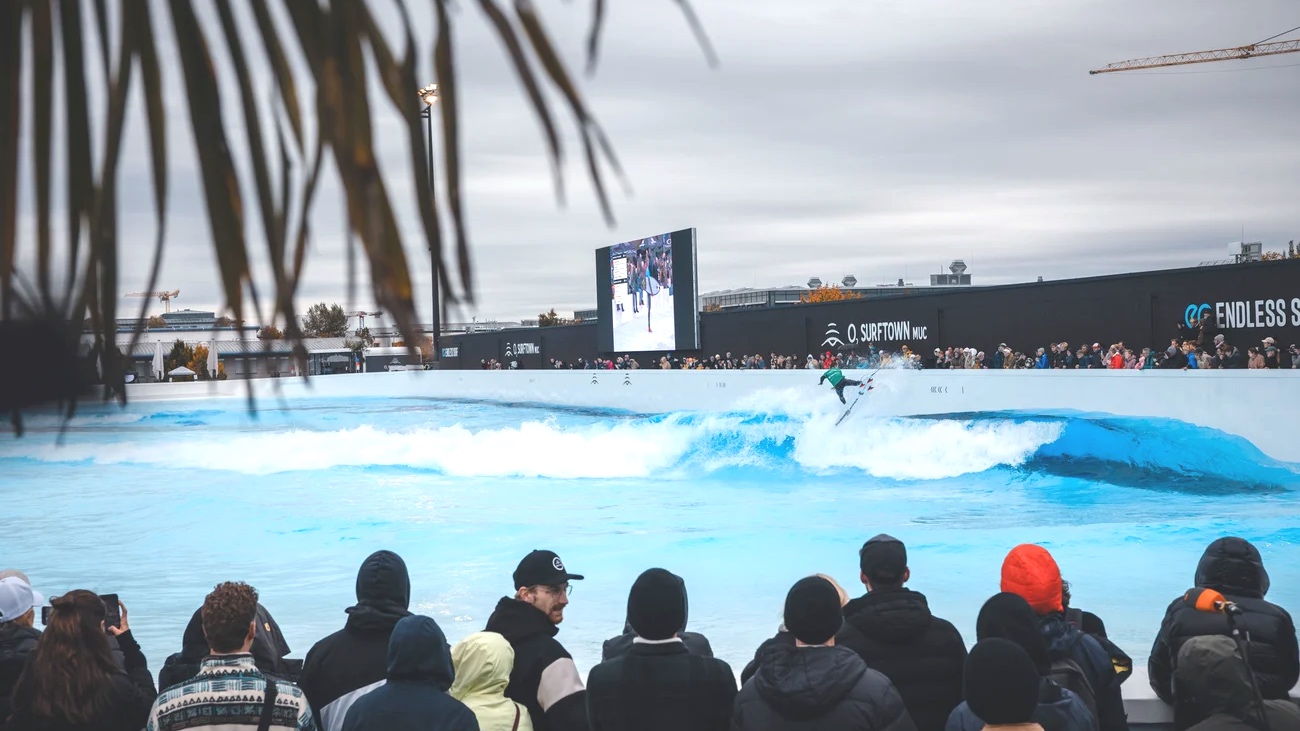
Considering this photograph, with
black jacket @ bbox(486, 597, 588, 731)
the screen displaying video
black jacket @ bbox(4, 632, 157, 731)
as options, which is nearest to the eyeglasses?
black jacket @ bbox(486, 597, 588, 731)

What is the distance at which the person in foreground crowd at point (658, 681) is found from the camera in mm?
3340

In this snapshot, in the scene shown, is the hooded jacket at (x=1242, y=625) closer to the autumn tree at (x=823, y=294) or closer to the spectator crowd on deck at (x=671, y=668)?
the spectator crowd on deck at (x=671, y=668)

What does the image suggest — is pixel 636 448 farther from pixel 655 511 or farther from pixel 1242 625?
pixel 1242 625

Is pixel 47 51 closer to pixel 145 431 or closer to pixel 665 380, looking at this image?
pixel 665 380

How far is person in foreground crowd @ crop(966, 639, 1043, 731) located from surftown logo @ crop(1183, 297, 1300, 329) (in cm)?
1945

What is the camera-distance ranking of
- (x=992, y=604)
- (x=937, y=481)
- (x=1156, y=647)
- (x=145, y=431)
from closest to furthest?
(x=992, y=604)
(x=1156, y=647)
(x=937, y=481)
(x=145, y=431)

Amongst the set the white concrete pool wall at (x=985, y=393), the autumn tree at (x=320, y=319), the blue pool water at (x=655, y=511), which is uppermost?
the autumn tree at (x=320, y=319)

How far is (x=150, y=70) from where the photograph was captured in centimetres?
75

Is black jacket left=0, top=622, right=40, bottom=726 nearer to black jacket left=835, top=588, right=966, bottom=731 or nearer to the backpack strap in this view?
the backpack strap

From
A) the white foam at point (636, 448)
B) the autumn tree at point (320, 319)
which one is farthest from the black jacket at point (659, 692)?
the white foam at point (636, 448)

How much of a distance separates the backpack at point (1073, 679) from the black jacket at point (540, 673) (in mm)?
1583

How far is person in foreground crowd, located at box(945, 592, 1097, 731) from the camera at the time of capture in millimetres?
3244

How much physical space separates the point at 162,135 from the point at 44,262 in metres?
0.12

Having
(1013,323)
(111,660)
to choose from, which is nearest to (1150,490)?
(1013,323)
